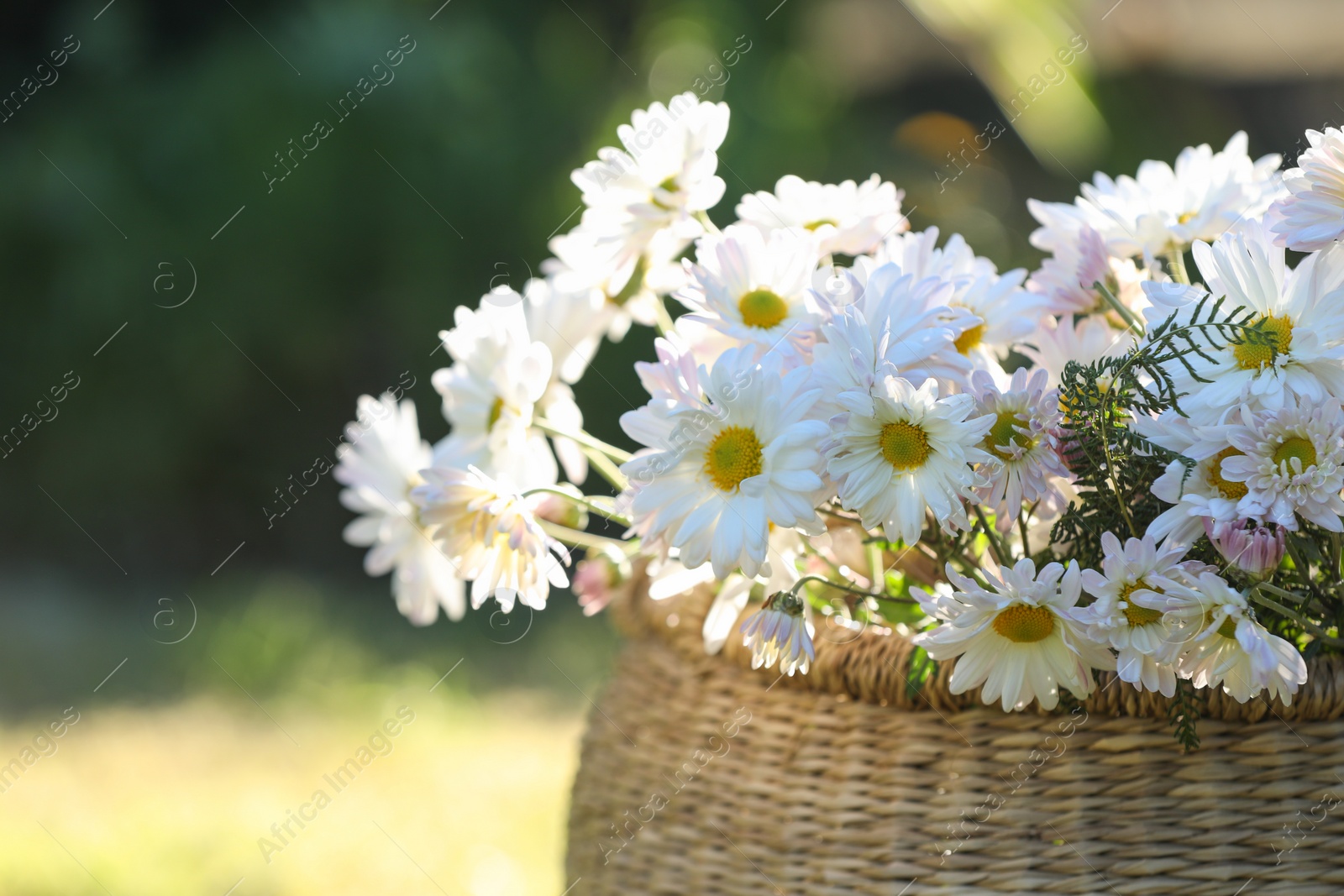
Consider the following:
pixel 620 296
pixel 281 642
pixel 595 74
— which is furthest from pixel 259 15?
pixel 620 296

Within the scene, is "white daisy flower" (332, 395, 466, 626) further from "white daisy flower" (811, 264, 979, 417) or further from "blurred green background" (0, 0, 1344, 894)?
"blurred green background" (0, 0, 1344, 894)

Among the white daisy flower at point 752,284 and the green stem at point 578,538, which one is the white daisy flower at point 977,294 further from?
the green stem at point 578,538

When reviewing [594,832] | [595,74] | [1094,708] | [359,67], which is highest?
[595,74]

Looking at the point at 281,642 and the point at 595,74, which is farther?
the point at 595,74

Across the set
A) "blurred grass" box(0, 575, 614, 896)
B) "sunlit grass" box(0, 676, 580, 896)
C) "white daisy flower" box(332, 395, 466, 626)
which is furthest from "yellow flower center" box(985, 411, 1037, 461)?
"sunlit grass" box(0, 676, 580, 896)

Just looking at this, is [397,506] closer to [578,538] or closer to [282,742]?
[578,538]

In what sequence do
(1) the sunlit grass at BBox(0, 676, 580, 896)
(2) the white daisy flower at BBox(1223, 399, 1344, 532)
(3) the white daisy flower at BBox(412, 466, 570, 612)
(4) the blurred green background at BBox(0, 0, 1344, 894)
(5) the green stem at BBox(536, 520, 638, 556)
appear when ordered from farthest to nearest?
(4) the blurred green background at BBox(0, 0, 1344, 894) → (1) the sunlit grass at BBox(0, 676, 580, 896) → (5) the green stem at BBox(536, 520, 638, 556) → (3) the white daisy flower at BBox(412, 466, 570, 612) → (2) the white daisy flower at BBox(1223, 399, 1344, 532)

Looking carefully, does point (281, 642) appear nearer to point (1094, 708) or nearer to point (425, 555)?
point (425, 555)
